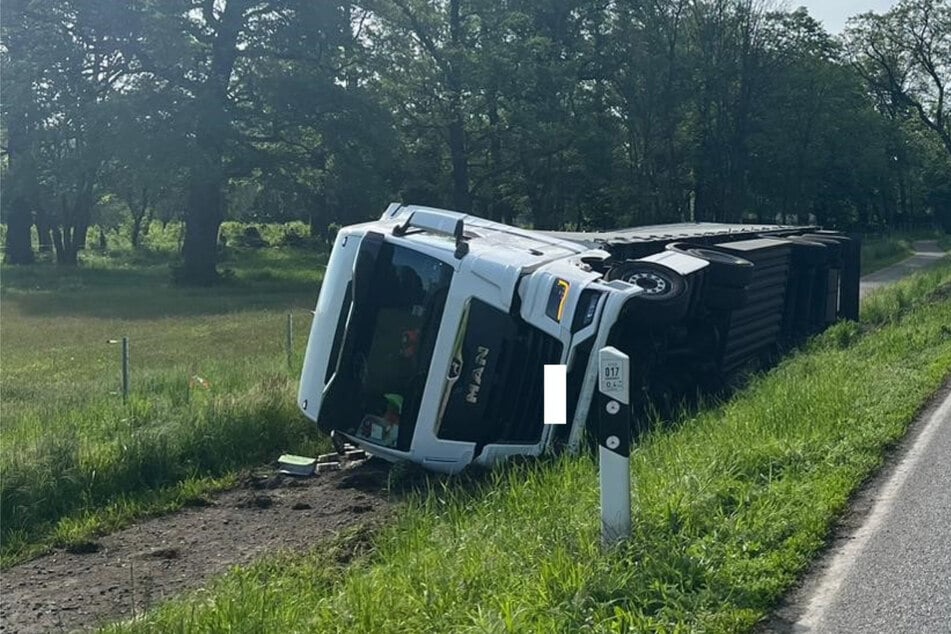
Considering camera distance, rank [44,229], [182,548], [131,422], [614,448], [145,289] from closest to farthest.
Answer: [614,448]
[182,548]
[131,422]
[145,289]
[44,229]

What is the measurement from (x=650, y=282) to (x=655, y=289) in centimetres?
14

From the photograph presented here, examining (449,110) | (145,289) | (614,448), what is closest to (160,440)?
(614,448)

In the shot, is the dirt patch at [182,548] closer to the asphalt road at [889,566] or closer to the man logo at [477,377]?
the man logo at [477,377]

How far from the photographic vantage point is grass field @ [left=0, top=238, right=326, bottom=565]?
8992 millimetres

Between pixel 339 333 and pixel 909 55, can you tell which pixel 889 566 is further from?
pixel 909 55

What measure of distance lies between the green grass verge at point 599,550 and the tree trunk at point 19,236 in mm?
49987

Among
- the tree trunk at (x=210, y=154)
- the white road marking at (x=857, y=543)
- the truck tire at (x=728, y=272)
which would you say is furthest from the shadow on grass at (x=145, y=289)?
the white road marking at (x=857, y=543)

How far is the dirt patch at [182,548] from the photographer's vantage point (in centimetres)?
682

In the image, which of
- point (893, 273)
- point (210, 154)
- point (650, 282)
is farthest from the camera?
point (210, 154)

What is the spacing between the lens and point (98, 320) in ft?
96.9

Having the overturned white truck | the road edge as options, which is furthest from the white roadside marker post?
the overturned white truck

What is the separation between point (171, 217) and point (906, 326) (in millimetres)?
76683

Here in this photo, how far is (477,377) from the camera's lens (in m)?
8.85

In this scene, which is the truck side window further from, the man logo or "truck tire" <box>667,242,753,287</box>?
"truck tire" <box>667,242,753,287</box>
